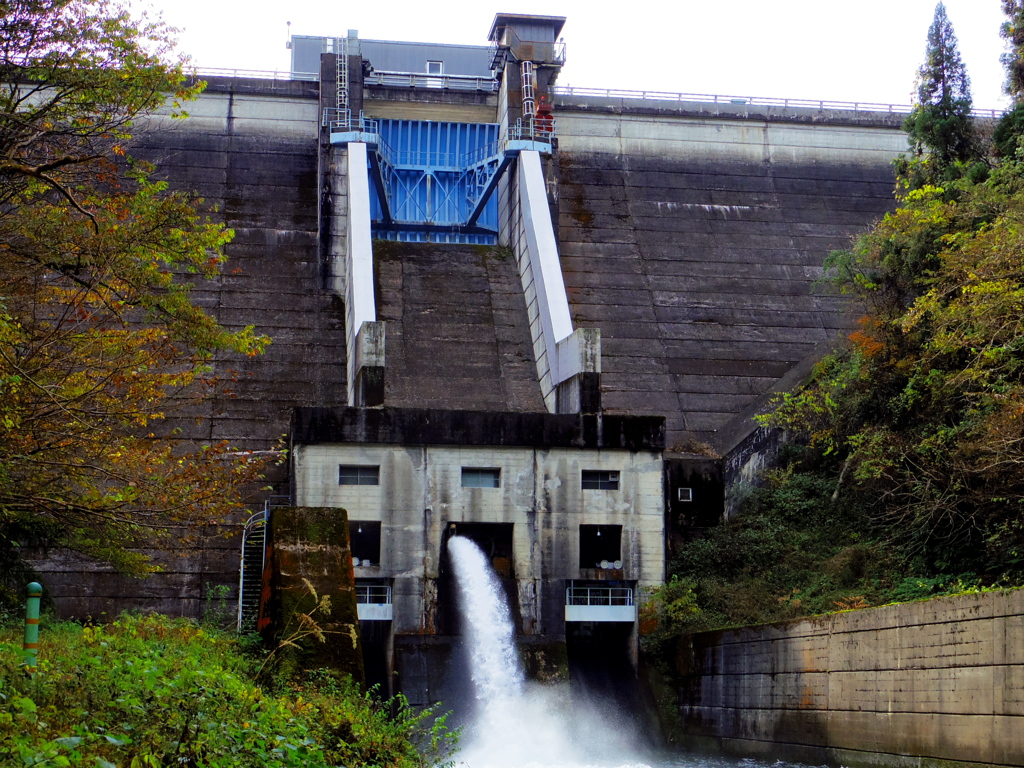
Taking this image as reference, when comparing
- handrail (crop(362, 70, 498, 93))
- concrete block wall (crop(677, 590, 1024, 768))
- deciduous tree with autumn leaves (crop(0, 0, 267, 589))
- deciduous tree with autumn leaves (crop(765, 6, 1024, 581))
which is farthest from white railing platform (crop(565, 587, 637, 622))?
handrail (crop(362, 70, 498, 93))

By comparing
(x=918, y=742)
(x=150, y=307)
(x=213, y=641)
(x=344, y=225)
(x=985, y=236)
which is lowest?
(x=918, y=742)

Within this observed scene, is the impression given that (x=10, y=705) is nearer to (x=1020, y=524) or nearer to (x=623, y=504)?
(x=1020, y=524)

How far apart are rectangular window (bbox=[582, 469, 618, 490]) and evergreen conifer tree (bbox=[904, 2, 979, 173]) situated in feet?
28.4

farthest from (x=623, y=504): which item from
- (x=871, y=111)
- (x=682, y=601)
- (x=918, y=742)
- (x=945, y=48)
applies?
(x=871, y=111)

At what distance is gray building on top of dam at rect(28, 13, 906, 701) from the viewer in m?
22.3

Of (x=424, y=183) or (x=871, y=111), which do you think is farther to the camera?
(x=871, y=111)

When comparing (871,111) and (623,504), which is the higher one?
(871,111)

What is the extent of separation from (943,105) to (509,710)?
14.4m

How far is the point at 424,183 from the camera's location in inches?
1403

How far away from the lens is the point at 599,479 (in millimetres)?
23156

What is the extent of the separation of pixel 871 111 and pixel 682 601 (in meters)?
21.9

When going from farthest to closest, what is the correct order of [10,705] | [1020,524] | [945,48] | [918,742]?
[945,48] < [1020,524] < [918,742] < [10,705]

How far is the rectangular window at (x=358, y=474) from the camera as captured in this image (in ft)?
73.2

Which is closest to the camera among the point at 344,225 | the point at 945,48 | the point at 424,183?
the point at 945,48
